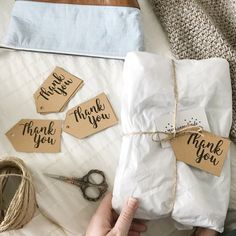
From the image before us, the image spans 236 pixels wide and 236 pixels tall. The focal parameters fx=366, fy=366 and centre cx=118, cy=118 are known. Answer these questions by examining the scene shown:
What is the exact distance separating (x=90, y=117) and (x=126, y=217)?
25cm

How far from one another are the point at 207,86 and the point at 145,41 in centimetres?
23

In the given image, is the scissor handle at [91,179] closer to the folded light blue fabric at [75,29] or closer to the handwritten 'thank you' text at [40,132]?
the handwritten 'thank you' text at [40,132]

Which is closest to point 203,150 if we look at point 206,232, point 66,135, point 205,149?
point 205,149

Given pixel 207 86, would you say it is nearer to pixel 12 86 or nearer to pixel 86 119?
pixel 86 119

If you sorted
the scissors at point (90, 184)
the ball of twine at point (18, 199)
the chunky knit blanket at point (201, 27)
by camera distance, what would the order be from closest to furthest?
the ball of twine at point (18, 199)
the scissors at point (90, 184)
the chunky knit blanket at point (201, 27)

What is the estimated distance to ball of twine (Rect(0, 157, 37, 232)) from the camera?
0.62m

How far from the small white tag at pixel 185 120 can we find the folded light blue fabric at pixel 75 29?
0.22 m

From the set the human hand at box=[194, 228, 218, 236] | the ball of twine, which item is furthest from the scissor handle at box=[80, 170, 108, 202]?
the human hand at box=[194, 228, 218, 236]

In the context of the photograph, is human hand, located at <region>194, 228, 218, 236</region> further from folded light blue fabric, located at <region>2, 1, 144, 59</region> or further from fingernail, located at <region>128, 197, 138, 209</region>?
folded light blue fabric, located at <region>2, 1, 144, 59</region>

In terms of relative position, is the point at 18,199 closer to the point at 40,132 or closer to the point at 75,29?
the point at 40,132

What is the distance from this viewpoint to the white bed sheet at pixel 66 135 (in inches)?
28.1

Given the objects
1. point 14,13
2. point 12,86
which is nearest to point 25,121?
point 12,86

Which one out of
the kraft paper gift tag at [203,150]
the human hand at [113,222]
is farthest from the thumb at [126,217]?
the kraft paper gift tag at [203,150]

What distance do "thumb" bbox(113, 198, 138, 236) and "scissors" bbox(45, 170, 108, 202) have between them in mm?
89
